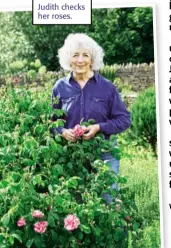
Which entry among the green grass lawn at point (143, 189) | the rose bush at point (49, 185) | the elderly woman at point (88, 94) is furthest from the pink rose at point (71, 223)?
the elderly woman at point (88, 94)

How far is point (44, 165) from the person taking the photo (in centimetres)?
335

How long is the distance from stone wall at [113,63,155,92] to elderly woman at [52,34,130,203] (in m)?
1.60

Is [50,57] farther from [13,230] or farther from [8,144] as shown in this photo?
[13,230]

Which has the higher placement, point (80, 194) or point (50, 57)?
point (50, 57)

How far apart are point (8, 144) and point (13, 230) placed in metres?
0.49

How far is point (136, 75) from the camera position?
5.34 metres

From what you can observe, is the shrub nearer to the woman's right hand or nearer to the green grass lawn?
the green grass lawn

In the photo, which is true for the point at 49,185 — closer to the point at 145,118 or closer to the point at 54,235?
the point at 54,235

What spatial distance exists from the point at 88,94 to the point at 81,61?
0.19m

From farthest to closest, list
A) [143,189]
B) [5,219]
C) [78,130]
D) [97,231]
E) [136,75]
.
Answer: [136,75] < [143,189] < [78,130] < [97,231] < [5,219]

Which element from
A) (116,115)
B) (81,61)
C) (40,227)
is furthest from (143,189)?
(40,227)

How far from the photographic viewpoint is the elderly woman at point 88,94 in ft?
11.8

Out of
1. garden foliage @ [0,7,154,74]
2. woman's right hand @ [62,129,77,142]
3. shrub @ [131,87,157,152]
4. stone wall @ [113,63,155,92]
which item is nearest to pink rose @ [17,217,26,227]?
woman's right hand @ [62,129,77,142]

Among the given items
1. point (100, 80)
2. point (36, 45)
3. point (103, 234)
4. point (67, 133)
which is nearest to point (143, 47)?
point (36, 45)
